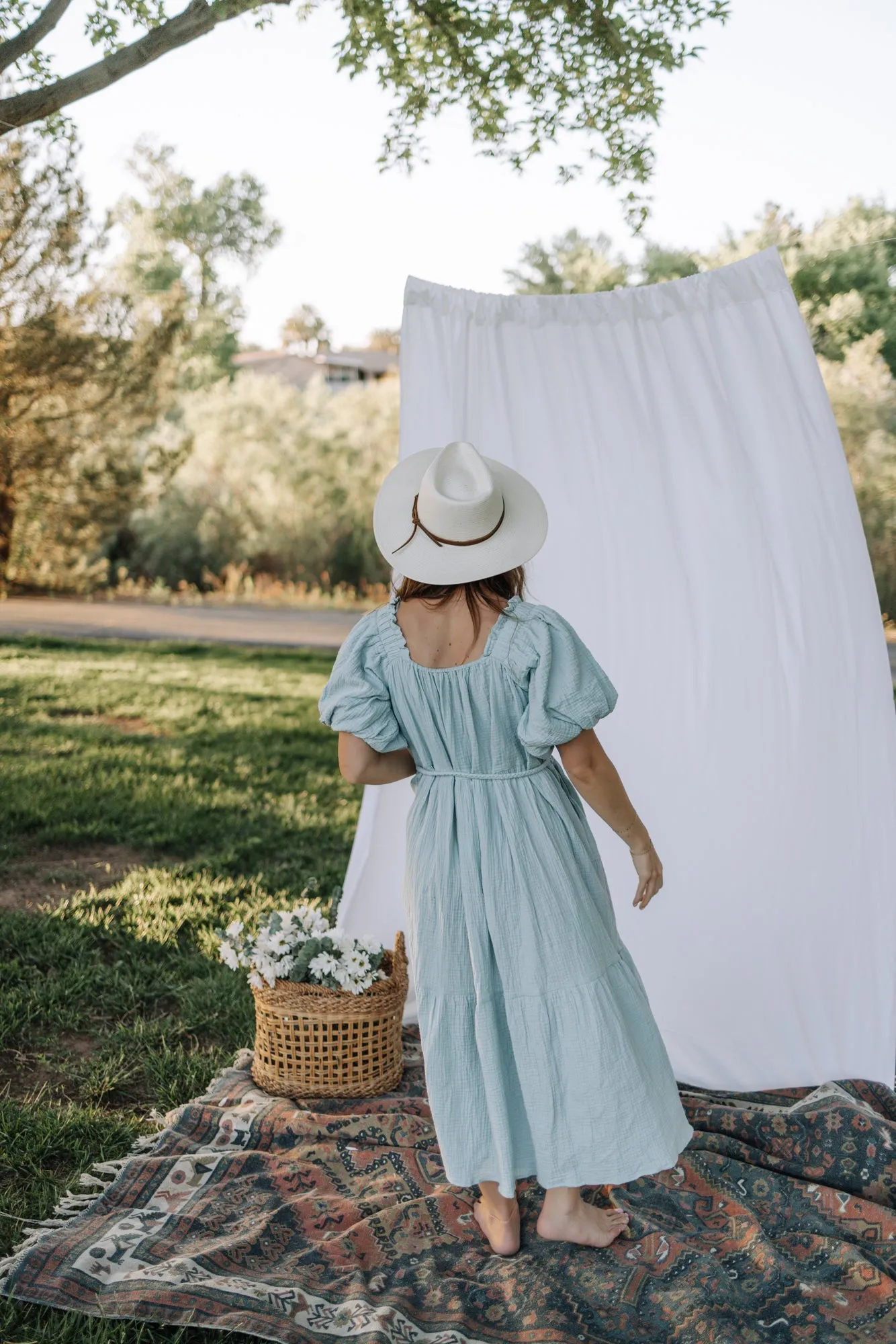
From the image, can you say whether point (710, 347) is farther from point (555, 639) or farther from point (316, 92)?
point (316, 92)

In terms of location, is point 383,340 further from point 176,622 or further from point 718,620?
point 718,620

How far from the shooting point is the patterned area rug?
1.90 meters

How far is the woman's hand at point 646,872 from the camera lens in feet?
6.62

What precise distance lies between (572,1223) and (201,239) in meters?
12.5

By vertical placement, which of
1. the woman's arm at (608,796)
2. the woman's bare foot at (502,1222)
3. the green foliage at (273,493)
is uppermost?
the green foliage at (273,493)

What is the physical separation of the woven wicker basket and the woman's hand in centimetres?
88

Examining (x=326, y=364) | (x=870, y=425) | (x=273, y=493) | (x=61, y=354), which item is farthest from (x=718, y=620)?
(x=326, y=364)

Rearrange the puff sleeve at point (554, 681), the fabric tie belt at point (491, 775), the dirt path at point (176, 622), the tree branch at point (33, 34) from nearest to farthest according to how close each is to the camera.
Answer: the puff sleeve at point (554, 681) < the fabric tie belt at point (491, 775) < the tree branch at point (33, 34) < the dirt path at point (176, 622)

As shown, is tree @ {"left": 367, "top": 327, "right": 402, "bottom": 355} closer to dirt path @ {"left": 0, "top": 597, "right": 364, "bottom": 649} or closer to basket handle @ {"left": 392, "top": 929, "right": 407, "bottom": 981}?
dirt path @ {"left": 0, "top": 597, "right": 364, "bottom": 649}

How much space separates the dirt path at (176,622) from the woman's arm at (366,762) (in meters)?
8.25

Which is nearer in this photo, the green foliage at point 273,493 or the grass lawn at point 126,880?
the grass lawn at point 126,880

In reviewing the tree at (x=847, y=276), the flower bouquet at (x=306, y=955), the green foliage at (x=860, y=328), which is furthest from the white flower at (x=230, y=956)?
the tree at (x=847, y=276)

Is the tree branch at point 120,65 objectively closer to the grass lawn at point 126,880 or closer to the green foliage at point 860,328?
the grass lawn at point 126,880

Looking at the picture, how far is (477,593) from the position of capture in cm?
192
